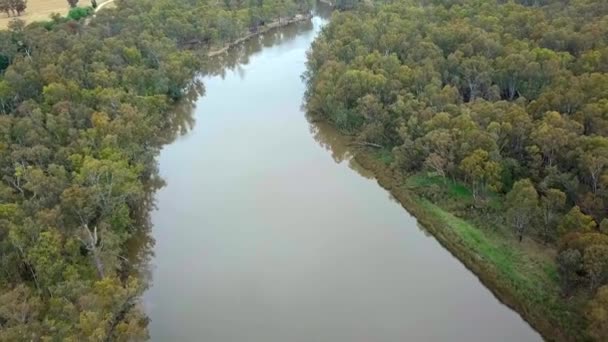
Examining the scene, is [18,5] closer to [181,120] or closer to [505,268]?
[181,120]

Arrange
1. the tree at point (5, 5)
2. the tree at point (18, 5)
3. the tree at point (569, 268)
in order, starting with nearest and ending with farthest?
the tree at point (569, 268), the tree at point (5, 5), the tree at point (18, 5)

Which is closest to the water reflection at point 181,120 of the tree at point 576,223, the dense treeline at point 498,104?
the dense treeline at point 498,104

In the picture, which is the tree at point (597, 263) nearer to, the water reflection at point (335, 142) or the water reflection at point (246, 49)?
the water reflection at point (335, 142)

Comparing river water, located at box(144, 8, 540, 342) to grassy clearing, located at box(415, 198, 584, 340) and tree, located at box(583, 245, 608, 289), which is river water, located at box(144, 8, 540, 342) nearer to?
grassy clearing, located at box(415, 198, 584, 340)

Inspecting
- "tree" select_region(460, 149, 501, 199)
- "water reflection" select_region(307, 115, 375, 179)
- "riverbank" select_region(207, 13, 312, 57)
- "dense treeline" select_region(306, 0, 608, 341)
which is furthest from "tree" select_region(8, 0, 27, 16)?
"tree" select_region(460, 149, 501, 199)

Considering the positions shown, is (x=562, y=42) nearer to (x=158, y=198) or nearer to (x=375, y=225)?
(x=375, y=225)

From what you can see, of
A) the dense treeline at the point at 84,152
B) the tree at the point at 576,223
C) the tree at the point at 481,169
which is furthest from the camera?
the tree at the point at 481,169

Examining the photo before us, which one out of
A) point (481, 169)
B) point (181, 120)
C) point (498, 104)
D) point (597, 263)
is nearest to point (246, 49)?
point (181, 120)
